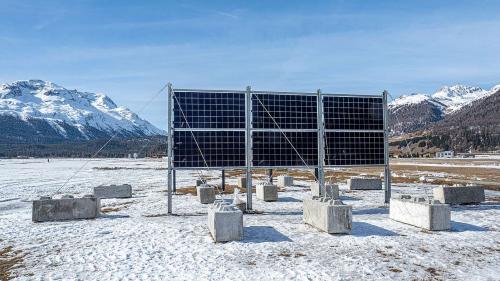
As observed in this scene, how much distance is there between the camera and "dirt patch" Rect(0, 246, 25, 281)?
11.8 meters

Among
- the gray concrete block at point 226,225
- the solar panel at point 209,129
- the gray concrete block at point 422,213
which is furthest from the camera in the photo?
the solar panel at point 209,129

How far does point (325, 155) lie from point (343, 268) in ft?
41.2

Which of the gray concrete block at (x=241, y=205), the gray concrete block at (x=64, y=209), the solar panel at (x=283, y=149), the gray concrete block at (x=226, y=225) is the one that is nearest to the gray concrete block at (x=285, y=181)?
the solar panel at (x=283, y=149)

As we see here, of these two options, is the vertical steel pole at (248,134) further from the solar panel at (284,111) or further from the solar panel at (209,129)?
the solar panel at (284,111)

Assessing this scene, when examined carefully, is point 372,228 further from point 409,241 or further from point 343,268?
point 343,268

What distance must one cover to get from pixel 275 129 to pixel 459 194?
1221 cm

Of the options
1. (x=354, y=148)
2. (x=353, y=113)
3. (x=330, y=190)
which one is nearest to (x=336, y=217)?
(x=354, y=148)

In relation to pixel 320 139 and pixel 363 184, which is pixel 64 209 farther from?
pixel 363 184

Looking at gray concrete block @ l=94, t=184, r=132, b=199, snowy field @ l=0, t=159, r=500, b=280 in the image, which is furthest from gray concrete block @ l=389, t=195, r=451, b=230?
gray concrete block @ l=94, t=184, r=132, b=199

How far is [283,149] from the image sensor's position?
23719mm

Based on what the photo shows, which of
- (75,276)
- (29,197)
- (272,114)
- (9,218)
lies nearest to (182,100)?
(272,114)

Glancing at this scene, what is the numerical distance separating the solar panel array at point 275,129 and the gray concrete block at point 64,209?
193 inches

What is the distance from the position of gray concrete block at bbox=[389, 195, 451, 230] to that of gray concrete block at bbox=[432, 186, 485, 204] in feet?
22.4

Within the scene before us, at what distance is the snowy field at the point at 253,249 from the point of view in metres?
11.9
